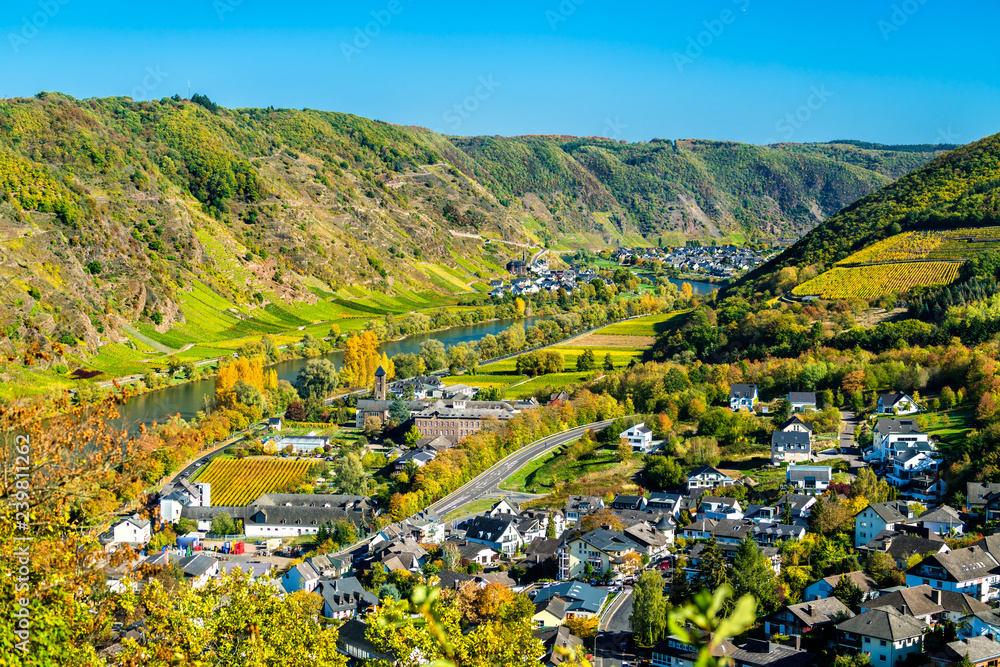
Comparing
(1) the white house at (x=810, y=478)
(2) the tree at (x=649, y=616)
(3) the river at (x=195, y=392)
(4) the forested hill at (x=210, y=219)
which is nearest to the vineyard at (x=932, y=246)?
(3) the river at (x=195, y=392)

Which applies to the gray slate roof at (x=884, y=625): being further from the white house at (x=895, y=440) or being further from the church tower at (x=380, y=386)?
the church tower at (x=380, y=386)

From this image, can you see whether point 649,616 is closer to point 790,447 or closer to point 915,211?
point 790,447

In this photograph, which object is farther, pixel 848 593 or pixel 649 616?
pixel 848 593

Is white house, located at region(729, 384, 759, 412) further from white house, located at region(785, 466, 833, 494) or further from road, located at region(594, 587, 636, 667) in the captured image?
road, located at region(594, 587, 636, 667)

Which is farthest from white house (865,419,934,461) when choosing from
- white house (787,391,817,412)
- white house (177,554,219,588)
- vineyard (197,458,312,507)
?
white house (177,554,219,588)

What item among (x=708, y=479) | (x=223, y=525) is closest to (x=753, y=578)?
(x=708, y=479)

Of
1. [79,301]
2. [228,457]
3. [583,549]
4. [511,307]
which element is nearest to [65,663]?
[583,549]

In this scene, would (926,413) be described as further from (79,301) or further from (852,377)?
(79,301)
